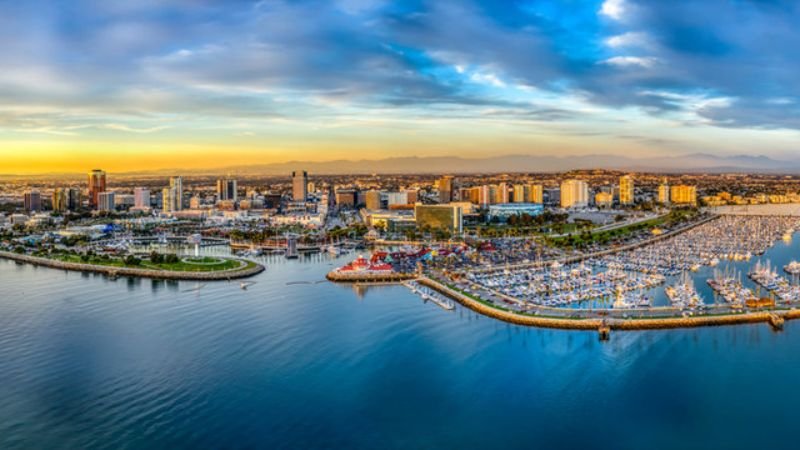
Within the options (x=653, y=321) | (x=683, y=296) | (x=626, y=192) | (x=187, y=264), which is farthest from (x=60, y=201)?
(x=653, y=321)

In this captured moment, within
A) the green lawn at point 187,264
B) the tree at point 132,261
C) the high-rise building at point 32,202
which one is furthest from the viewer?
the high-rise building at point 32,202

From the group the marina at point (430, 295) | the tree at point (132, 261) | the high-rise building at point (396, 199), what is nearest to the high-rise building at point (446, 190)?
the high-rise building at point (396, 199)

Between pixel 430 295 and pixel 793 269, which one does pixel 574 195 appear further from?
pixel 430 295

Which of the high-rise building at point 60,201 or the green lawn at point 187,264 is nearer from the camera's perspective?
the green lawn at point 187,264

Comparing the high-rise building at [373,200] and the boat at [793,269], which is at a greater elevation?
the high-rise building at [373,200]

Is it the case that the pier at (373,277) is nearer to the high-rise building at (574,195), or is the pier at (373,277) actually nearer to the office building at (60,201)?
the high-rise building at (574,195)

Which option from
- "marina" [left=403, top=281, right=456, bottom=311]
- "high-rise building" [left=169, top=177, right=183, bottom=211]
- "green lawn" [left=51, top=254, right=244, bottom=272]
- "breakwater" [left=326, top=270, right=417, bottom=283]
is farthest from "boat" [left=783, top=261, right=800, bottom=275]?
"high-rise building" [left=169, top=177, right=183, bottom=211]

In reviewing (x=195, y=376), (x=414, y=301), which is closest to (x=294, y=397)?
(x=195, y=376)
